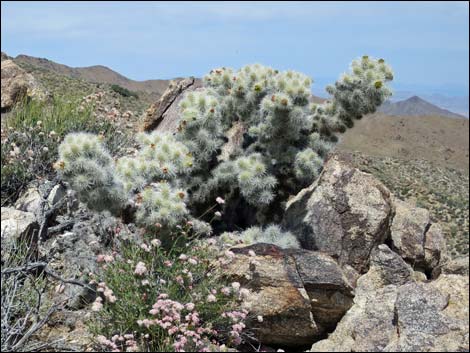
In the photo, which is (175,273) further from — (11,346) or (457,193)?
(457,193)

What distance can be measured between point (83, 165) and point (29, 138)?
12.4 feet

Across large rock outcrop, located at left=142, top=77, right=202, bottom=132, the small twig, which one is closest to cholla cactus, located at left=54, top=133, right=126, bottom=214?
the small twig

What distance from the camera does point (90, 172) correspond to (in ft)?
18.9

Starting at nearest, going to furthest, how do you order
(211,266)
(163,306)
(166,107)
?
(163,306) < (211,266) < (166,107)

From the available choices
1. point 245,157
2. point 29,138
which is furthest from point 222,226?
point 29,138

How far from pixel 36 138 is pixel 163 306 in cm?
528

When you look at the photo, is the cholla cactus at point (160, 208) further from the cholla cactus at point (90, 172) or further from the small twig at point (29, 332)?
the small twig at point (29, 332)

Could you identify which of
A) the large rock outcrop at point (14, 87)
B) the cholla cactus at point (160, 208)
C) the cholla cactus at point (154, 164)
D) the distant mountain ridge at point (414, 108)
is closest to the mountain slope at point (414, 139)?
A: the large rock outcrop at point (14, 87)

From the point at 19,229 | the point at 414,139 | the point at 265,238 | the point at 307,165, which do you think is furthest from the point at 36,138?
the point at 414,139

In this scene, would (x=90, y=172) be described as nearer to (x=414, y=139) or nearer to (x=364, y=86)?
(x=364, y=86)

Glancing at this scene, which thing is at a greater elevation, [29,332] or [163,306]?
[163,306]

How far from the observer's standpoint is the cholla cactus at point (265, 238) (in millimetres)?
6896

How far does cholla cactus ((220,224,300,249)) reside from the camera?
6.90 meters

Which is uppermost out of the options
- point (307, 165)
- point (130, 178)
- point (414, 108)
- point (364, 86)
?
point (414, 108)
